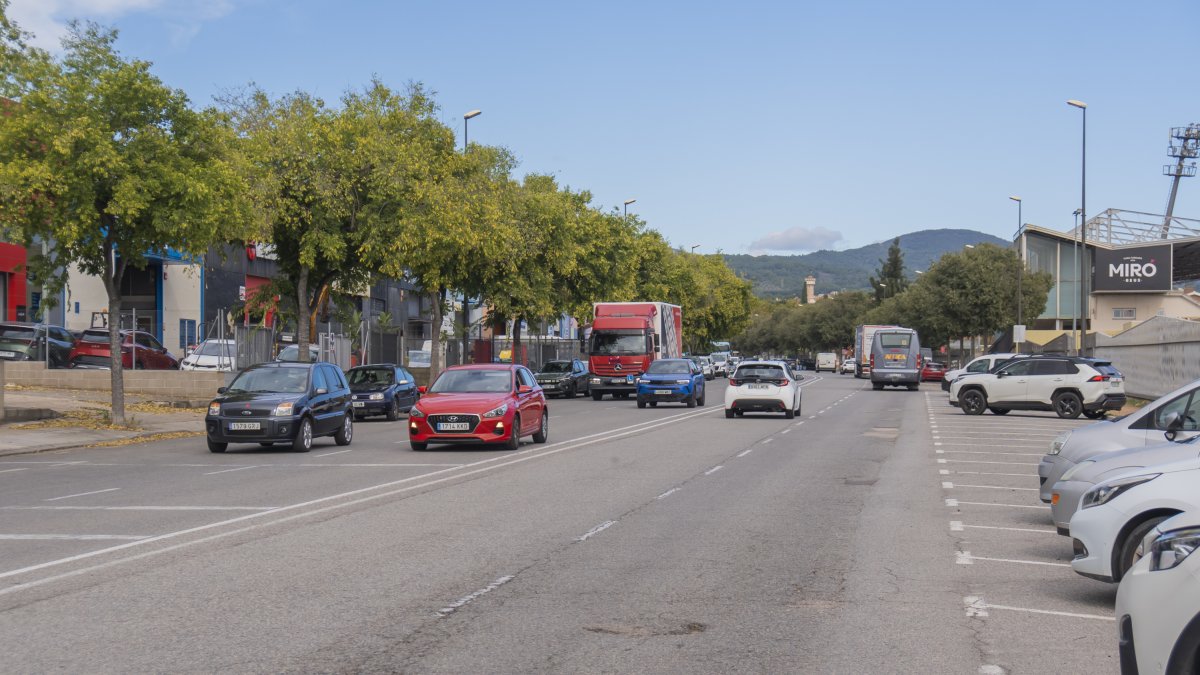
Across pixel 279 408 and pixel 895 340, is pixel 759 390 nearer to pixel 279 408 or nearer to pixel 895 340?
pixel 279 408

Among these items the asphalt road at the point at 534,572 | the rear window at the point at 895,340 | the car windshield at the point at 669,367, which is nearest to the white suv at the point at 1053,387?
the car windshield at the point at 669,367

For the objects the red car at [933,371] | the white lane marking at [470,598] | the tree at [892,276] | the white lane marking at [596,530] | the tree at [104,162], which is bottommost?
the red car at [933,371]

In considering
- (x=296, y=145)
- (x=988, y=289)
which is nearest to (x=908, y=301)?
(x=988, y=289)

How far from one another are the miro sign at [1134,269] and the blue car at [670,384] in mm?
52536

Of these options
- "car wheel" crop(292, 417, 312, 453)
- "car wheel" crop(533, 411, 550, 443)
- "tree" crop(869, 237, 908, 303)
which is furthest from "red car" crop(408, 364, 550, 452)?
"tree" crop(869, 237, 908, 303)

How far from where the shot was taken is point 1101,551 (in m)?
7.72

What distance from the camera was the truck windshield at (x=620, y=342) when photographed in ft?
151

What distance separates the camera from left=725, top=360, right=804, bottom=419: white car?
31578 millimetres

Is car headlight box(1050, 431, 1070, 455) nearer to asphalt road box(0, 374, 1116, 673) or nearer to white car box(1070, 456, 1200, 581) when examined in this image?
asphalt road box(0, 374, 1116, 673)

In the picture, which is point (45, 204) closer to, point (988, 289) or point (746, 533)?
point (746, 533)

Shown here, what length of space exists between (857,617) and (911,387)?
57.7 metres

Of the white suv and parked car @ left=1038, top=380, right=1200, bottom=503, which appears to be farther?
the white suv

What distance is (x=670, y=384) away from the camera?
3828 cm

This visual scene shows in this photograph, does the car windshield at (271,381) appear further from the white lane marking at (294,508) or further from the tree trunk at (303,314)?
the tree trunk at (303,314)
